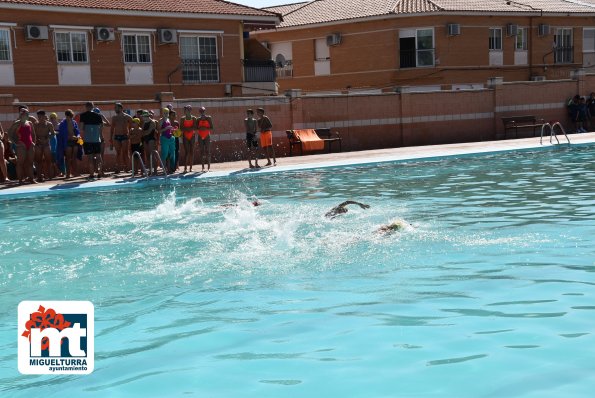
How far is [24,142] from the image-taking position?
19328mm

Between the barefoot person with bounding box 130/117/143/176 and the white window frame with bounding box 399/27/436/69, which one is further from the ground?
the white window frame with bounding box 399/27/436/69

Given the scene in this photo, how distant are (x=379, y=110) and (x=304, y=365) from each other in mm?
22855

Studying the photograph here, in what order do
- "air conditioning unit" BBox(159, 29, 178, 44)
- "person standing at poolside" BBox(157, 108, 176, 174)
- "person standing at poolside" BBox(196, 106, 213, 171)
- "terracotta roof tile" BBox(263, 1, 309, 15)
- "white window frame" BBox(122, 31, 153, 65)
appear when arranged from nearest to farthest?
"person standing at poolside" BBox(157, 108, 176, 174) → "person standing at poolside" BBox(196, 106, 213, 171) → "white window frame" BBox(122, 31, 153, 65) → "air conditioning unit" BBox(159, 29, 178, 44) → "terracotta roof tile" BBox(263, 1, 309, 15)

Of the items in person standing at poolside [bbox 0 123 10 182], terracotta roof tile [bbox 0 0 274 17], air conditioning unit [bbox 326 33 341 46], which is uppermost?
terracotta roof tile [bbox 0 0 274 17]

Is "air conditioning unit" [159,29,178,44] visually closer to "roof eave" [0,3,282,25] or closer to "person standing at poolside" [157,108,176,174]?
"roof eave" [0,3,282,25]

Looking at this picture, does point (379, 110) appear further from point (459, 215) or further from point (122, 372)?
point (122, 372)

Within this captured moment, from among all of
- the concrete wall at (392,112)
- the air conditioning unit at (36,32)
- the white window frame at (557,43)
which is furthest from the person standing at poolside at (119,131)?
the white window frame at (557,43)

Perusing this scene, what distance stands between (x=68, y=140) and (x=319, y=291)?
44.2ft

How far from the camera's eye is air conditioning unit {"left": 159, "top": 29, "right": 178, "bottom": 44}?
3073 centimetres

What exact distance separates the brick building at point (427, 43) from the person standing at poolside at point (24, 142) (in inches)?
798

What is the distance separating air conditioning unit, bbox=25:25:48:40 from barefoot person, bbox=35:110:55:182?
8389 mm

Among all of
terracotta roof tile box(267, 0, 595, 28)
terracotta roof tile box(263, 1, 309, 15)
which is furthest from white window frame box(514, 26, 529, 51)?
terracotta roof tile box(263, 1, 309, 15)

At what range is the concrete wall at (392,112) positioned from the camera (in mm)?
25078

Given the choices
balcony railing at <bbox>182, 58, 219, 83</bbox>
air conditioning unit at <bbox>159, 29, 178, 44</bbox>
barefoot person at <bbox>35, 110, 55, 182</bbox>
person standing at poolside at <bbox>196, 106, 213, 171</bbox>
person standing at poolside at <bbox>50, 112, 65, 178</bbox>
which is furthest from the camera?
balcony railing at <bbox>182, 58, 219, 83</bbox>
